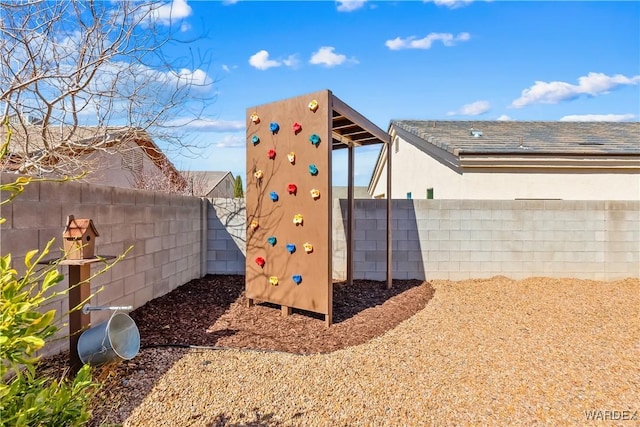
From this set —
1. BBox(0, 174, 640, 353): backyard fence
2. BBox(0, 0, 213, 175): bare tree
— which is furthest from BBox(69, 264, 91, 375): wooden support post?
BBox(0, 174, 640, 353): backyard fence

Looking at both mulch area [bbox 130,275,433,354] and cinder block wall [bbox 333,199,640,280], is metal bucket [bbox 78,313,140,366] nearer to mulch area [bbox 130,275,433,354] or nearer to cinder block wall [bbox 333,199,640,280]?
mulch area [bbox 130,275,433,354]

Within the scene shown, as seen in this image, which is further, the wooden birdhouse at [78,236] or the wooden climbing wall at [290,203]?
the wooden climbing wall at [290,203]

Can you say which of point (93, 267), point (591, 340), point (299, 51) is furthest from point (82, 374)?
point (299, 51)

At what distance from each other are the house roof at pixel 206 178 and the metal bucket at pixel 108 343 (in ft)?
31.6

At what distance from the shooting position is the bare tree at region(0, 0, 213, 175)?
411 centimetres

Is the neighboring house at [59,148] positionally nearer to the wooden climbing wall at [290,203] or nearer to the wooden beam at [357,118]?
the wooden climbing wall at [290,203]

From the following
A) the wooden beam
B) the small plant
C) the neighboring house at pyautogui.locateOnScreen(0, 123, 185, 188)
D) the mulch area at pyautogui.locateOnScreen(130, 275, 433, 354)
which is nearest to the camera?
the small plant

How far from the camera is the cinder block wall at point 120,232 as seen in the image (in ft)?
8.88

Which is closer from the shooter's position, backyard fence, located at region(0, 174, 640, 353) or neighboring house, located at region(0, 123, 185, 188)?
neighboring house, located at region(0, 123, 185, 188)

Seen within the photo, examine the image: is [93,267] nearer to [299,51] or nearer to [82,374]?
[82,374]

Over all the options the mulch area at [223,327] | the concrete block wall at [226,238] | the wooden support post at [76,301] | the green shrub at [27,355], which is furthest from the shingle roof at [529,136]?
the green shrub at [27,355]

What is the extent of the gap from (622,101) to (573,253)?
3.79 meters

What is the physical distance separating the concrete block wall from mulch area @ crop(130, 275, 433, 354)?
617 mm

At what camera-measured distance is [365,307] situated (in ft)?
16.0
